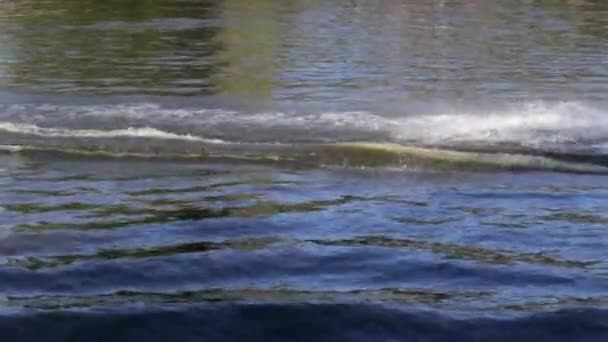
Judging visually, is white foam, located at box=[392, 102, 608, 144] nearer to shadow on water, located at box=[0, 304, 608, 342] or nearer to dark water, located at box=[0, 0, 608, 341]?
dark water, located at box=[0, 0, 608, 341]

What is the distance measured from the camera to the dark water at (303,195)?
696cm

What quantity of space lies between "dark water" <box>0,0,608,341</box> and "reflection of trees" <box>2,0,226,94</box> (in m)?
0.14

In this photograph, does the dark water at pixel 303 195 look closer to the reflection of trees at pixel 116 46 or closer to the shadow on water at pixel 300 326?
the shadow on water at pixel 300 326

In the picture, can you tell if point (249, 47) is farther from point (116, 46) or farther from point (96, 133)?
point (96, 133)

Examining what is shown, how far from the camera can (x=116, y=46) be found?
1022 inches

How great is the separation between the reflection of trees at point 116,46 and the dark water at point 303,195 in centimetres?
14

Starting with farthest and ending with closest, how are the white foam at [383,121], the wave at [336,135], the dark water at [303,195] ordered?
the white foam at [383,121]
the wave at [336,135]
the dark water at [303,195]

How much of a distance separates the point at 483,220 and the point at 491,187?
1505mm

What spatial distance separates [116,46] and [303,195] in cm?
1564

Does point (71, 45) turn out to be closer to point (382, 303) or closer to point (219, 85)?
point (219, 85)

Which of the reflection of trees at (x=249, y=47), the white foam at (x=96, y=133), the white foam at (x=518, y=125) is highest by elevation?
the reflection of trees at (x=249, y=47)

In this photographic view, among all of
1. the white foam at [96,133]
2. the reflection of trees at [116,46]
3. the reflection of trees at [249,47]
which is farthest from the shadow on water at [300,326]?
the reflection of trees at [116,46]

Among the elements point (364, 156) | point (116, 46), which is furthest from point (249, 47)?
point (364, 156)

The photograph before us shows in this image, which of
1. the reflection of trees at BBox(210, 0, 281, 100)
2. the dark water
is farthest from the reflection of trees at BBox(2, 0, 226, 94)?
the reflection of trees at BBox(210, 0, 281, 100)
